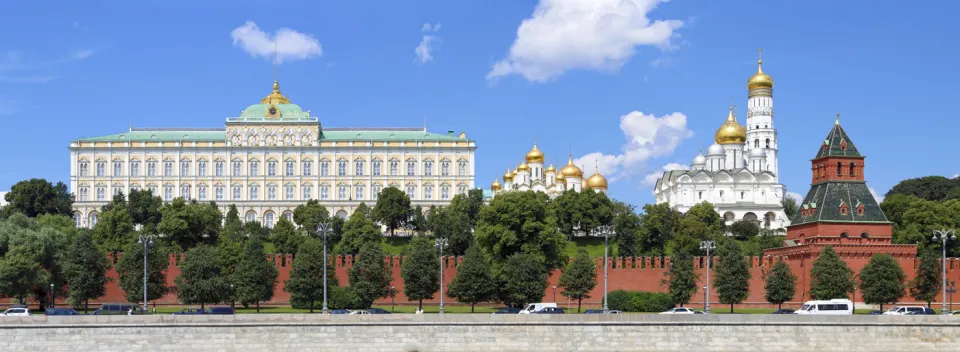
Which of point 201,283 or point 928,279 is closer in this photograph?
point 201,283

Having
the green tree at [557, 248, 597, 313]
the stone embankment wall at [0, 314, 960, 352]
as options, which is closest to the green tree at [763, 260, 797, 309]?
the green tree at [557, 248, 597, 313]

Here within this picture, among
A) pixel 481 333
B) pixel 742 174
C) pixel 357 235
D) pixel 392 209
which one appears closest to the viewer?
pixel 481 333

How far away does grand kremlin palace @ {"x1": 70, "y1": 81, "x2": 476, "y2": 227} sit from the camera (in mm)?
134750

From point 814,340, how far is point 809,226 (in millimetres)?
25293

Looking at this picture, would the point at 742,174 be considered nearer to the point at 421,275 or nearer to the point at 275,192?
the point at 275,192

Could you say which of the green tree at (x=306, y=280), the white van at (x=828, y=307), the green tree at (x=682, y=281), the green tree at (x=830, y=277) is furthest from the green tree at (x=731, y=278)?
the green tree at (x=306, y=280)

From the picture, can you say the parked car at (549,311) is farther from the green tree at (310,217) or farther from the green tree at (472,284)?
the green tree at (310,217)

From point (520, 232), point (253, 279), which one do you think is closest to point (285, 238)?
point (520, 232)

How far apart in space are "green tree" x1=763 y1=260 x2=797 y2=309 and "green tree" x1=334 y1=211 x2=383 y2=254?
3329cm

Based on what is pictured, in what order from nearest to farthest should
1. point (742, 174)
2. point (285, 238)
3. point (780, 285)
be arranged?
point (780, 285) < point (285, 238) < point (742, 174)

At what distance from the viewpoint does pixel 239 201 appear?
13462 centimetres

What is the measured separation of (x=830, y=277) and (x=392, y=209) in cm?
5334

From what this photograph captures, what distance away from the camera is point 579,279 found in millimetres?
72562

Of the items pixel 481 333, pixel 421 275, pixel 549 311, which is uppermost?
pixel 421 275
